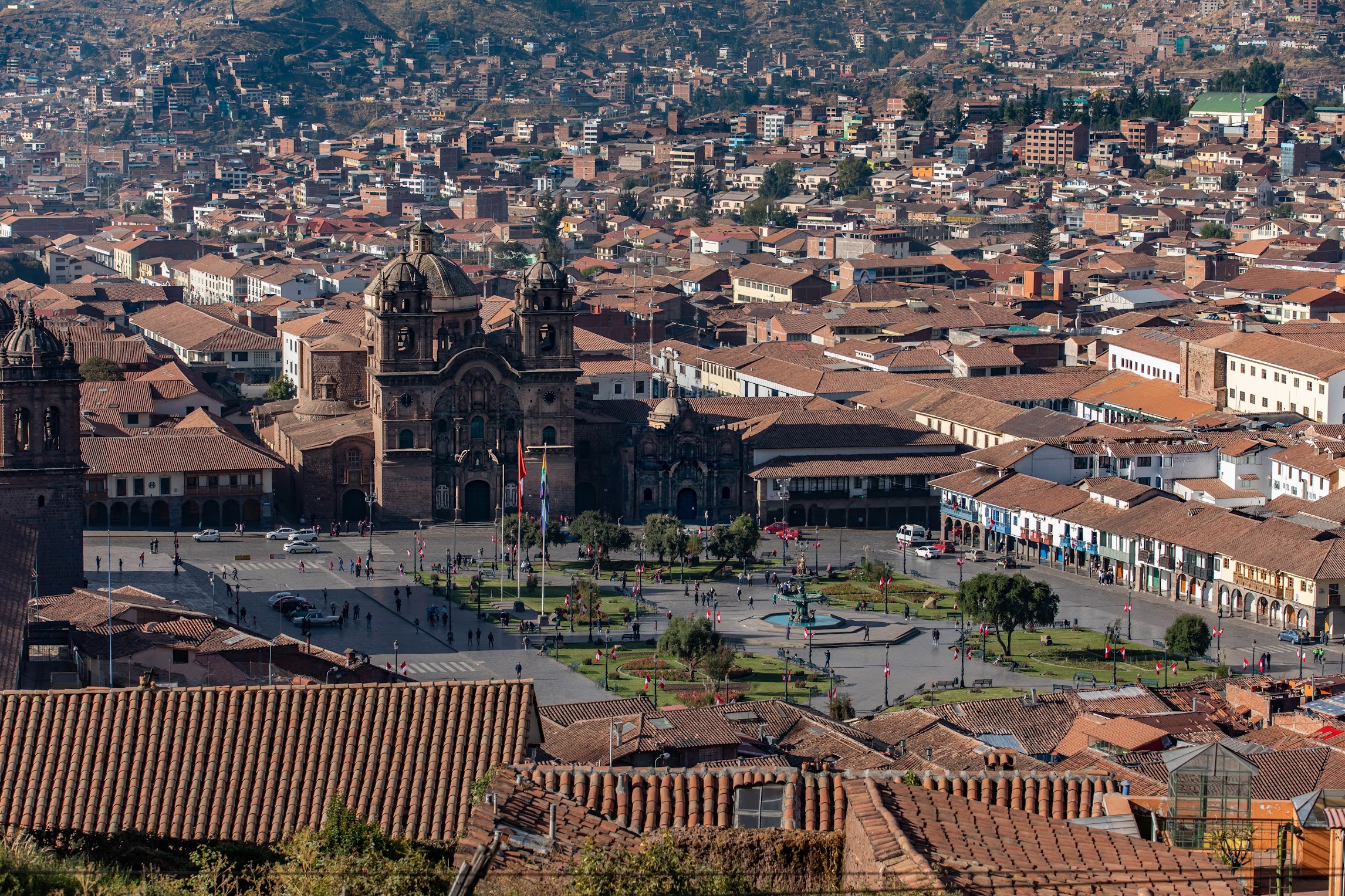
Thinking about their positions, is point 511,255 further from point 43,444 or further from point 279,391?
point 43,444

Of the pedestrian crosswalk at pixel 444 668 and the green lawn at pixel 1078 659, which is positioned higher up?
the pedestrian crosswalk at pixel 444 668

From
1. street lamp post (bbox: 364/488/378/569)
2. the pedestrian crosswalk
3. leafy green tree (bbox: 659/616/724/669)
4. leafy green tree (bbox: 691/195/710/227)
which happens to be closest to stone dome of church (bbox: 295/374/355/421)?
street lamp post (bbox: 364/488/378/569)

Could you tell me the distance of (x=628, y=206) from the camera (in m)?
184

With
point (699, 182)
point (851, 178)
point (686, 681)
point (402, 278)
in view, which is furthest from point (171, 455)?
point (851, 178)

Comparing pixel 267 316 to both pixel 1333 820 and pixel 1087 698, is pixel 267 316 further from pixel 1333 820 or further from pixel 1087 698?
pixel 1333 820

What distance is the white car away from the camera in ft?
207

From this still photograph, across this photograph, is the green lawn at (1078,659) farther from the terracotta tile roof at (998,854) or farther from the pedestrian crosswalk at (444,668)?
the terracotta tile roof at (998,854)

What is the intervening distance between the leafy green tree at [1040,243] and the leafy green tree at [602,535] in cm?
7555

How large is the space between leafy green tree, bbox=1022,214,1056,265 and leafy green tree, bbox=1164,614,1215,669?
280 feet

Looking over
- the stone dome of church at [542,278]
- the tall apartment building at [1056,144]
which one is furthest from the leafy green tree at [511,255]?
the stone dome of church at [542,278]

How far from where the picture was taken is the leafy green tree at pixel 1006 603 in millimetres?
59750

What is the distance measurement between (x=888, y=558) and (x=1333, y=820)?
51285mm

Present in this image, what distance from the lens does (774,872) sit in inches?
830

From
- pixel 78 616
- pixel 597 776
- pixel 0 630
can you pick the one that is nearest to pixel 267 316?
pixel 78 616
